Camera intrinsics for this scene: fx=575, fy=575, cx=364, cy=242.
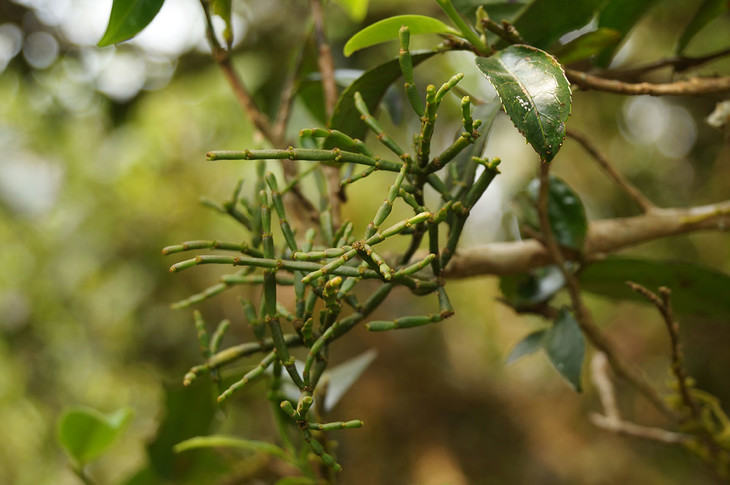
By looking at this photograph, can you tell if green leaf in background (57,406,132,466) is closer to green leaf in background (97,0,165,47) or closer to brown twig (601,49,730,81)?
green leaf in background (97,0,165,47)

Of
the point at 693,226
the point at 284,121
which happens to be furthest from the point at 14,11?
the point at 693,226

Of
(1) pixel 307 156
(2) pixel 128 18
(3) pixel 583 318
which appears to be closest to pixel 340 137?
(1) pixel 307 156

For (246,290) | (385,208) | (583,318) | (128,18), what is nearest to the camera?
(385,208)

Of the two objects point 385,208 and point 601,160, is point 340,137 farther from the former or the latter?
point 601,160

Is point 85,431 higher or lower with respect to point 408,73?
lower

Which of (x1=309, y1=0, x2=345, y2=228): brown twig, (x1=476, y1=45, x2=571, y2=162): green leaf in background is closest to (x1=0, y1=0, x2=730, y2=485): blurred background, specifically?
(x1=309, y1=0, x2=345, y2=228): brown twig

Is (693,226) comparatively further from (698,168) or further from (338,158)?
(698,168)

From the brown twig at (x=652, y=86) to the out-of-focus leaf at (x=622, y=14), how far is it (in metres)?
0.09

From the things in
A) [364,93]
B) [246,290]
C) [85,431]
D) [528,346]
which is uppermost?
[364,93]

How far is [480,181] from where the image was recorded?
34 cm

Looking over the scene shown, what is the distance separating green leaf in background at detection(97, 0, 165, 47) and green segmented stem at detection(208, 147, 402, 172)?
187 millimetres

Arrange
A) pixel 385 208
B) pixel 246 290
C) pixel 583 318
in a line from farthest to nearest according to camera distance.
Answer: pixel 246 290 < pixel 583 318 < pixel 385 208

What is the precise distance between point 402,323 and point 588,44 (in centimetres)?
27

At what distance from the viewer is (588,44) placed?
1.47 feet
